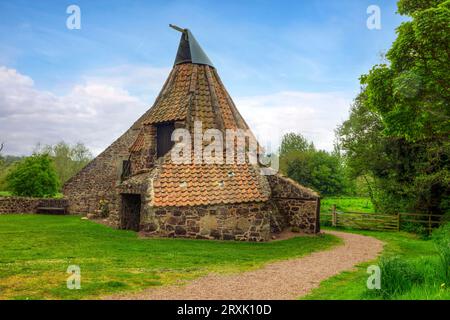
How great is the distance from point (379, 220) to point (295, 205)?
6852 millimetres

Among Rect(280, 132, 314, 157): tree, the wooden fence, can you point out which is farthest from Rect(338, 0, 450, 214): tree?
Rect(280, 132, 314, 157): tree

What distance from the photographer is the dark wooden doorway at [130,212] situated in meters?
16.6

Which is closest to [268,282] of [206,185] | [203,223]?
[203,223]

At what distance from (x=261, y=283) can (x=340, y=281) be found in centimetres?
194

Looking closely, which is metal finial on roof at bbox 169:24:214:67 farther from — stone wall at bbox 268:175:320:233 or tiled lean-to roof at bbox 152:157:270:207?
stone wall at bbox 268:175:320:233

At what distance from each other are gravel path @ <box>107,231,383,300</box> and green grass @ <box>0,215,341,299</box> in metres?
0.52

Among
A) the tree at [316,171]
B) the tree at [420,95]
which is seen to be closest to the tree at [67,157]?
the tree at [316,171]

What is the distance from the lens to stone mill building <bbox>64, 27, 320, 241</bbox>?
1418cm

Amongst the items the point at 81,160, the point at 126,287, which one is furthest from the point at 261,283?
the point at 81,160

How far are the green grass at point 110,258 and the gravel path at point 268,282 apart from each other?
20.5 inches

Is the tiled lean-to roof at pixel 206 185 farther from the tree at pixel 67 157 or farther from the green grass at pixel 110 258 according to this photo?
the tree at pixel 67 157

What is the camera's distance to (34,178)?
28844mm
